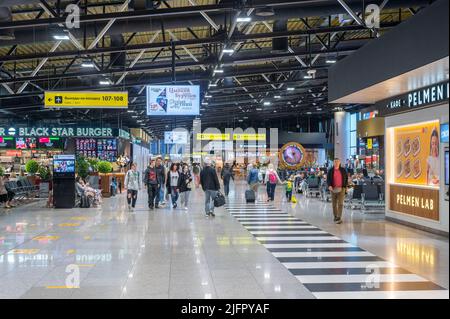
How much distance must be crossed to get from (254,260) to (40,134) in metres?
25.4

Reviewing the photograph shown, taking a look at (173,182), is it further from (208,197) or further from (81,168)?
(81,168)

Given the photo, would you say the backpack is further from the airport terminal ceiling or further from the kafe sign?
the kafe sign

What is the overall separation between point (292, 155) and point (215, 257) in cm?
2195

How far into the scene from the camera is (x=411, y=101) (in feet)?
42.1

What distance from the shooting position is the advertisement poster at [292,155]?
30234mm

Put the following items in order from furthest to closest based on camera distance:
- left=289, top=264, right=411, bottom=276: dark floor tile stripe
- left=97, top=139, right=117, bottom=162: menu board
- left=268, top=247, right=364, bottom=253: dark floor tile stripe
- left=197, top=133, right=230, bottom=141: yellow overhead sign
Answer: left=197, top=133, right=230, bottom=141: yellow overhead sign, left=97, top=139, right=117, bottom=162: menu board, left=268, top=247, right=364, bottom=253: dark floor tile stripe, left=289, top=264, right=411, bottom=276: dark floor tile stripe

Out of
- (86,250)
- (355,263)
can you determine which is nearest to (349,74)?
(355,263)

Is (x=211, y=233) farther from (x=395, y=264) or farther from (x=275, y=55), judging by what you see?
(x=275, y=55)

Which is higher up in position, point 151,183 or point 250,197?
point 151,183

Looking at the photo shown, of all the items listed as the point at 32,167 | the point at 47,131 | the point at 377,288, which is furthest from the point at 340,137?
the point at 377,288

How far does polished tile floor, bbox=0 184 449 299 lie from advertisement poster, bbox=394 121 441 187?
1282 millimetres

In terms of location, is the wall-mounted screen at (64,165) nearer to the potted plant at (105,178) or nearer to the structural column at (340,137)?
the potted plant at (105,178)

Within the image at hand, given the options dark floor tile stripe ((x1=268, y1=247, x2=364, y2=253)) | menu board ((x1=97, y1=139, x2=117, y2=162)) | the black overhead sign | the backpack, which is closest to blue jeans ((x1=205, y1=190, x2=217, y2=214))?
the black overhead sign

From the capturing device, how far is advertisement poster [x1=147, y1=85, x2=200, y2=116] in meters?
20.5
